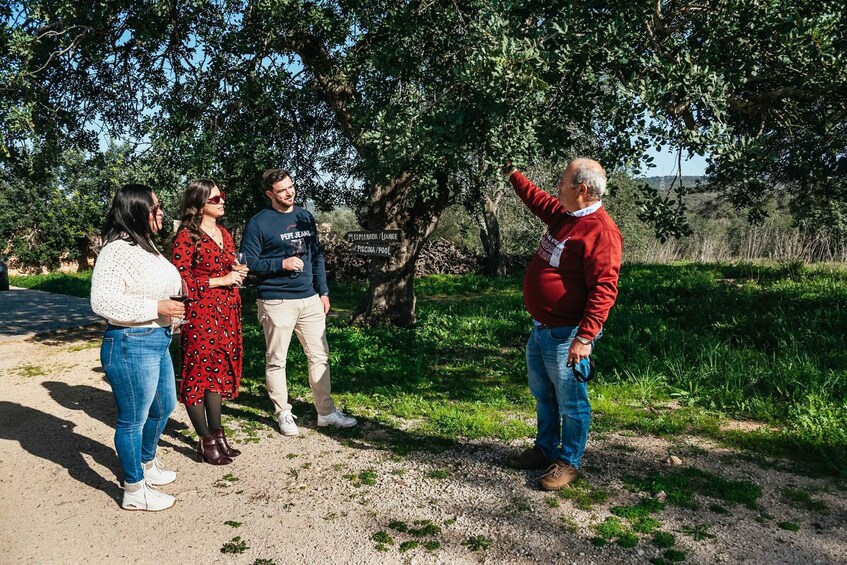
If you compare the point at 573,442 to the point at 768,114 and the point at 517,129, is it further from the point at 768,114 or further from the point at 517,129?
the point at 768,114

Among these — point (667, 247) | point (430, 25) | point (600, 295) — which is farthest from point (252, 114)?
point (667, 247)

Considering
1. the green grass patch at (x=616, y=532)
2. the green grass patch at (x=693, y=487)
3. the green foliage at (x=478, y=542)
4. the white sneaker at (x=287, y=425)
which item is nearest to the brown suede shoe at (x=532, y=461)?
the green grass patch at (x=693, y=487)

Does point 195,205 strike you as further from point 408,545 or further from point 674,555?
point 674,555

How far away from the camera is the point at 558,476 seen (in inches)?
145

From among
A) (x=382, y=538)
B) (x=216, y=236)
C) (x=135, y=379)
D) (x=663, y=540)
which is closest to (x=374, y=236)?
(x=216, y=236)

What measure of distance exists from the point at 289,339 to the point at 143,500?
5.02 feet

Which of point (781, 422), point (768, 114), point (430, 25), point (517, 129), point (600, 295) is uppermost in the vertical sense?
point (430, 25)

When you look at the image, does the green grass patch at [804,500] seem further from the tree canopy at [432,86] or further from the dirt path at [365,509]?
the tree canopy at [432,86]

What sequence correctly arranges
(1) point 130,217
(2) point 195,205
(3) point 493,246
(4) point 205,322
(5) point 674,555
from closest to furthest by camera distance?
(5) point 674,555
(1) point 130,217
(2) point 195,205
(4) point 205,322
(3) point 493,246

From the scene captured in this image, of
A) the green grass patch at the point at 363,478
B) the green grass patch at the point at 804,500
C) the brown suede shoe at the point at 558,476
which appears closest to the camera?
the green grass patch at the point at 804,500

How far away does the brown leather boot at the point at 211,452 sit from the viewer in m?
4.25

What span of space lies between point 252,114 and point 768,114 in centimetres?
648

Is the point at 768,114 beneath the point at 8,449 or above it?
above

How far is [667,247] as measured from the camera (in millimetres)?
18625
